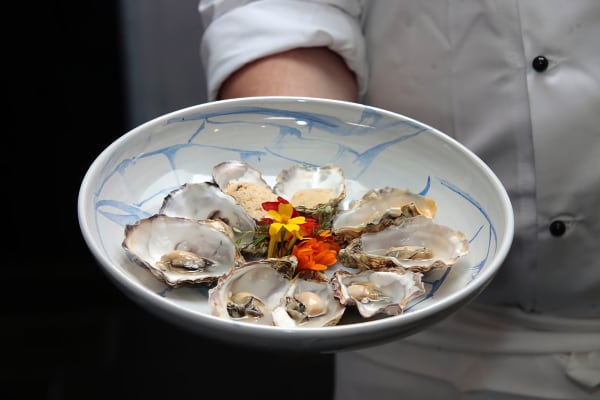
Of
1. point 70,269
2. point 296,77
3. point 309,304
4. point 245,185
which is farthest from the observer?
point 70,269

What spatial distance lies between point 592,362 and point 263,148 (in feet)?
1.61

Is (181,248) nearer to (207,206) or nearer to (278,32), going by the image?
(207,206)

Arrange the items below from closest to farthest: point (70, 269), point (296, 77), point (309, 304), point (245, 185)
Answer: point (309, 304) → point (245, 185) → point (296, 77) → point (70, 269)

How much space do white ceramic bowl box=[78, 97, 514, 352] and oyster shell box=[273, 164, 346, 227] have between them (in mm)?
23

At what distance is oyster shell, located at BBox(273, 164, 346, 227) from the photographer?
0.64 m

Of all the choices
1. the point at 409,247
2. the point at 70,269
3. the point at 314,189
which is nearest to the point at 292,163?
the point at 314,189

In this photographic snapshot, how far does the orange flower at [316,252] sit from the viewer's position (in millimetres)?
579

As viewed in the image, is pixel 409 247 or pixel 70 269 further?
pixel 70 269

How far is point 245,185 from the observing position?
0.65 m

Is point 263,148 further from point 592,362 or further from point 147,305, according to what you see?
point 592,362

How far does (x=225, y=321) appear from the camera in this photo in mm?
450

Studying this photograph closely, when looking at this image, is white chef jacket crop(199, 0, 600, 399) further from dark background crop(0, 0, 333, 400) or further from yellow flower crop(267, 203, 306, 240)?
dark background crop(0, 0, 333, 400)

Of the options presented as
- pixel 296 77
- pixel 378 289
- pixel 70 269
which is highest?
pixel 296 77

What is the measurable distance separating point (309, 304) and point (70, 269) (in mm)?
1455
